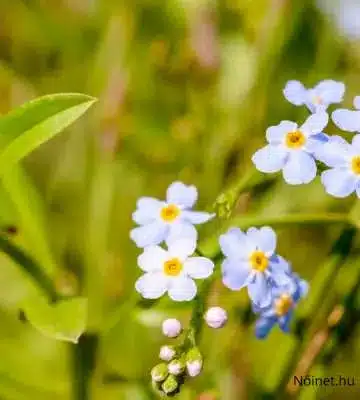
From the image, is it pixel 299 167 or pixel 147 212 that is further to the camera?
pixel 147 212

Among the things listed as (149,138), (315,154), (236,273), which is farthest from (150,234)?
(149,138)

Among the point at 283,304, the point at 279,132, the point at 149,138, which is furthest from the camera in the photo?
the point at 149,138

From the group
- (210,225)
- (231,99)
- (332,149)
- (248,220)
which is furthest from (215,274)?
(231,99)

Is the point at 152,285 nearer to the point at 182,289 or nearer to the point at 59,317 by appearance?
the point at 182,289

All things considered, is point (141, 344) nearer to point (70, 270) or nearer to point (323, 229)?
point (70, 270)

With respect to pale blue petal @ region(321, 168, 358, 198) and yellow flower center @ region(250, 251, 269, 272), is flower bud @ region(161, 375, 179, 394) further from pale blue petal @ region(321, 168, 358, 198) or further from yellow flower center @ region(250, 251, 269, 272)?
pale blue petal @ region(321, 168, 358, 198)

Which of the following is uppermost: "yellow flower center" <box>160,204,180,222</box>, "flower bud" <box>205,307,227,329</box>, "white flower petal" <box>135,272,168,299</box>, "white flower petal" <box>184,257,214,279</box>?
"yellow flower center" <box>160,204,180,222</box>

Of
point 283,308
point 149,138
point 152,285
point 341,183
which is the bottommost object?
point 149,138

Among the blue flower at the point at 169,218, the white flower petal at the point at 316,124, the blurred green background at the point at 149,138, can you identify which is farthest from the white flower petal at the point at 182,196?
the blurred green background at the point at 149,138

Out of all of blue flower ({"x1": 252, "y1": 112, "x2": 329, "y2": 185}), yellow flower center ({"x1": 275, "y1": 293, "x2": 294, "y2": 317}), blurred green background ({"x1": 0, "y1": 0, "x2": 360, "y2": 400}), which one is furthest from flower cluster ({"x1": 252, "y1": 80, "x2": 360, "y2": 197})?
blurred green background ({"x1": 0, "y1": 0, "x2": 360, "y2": 400})
